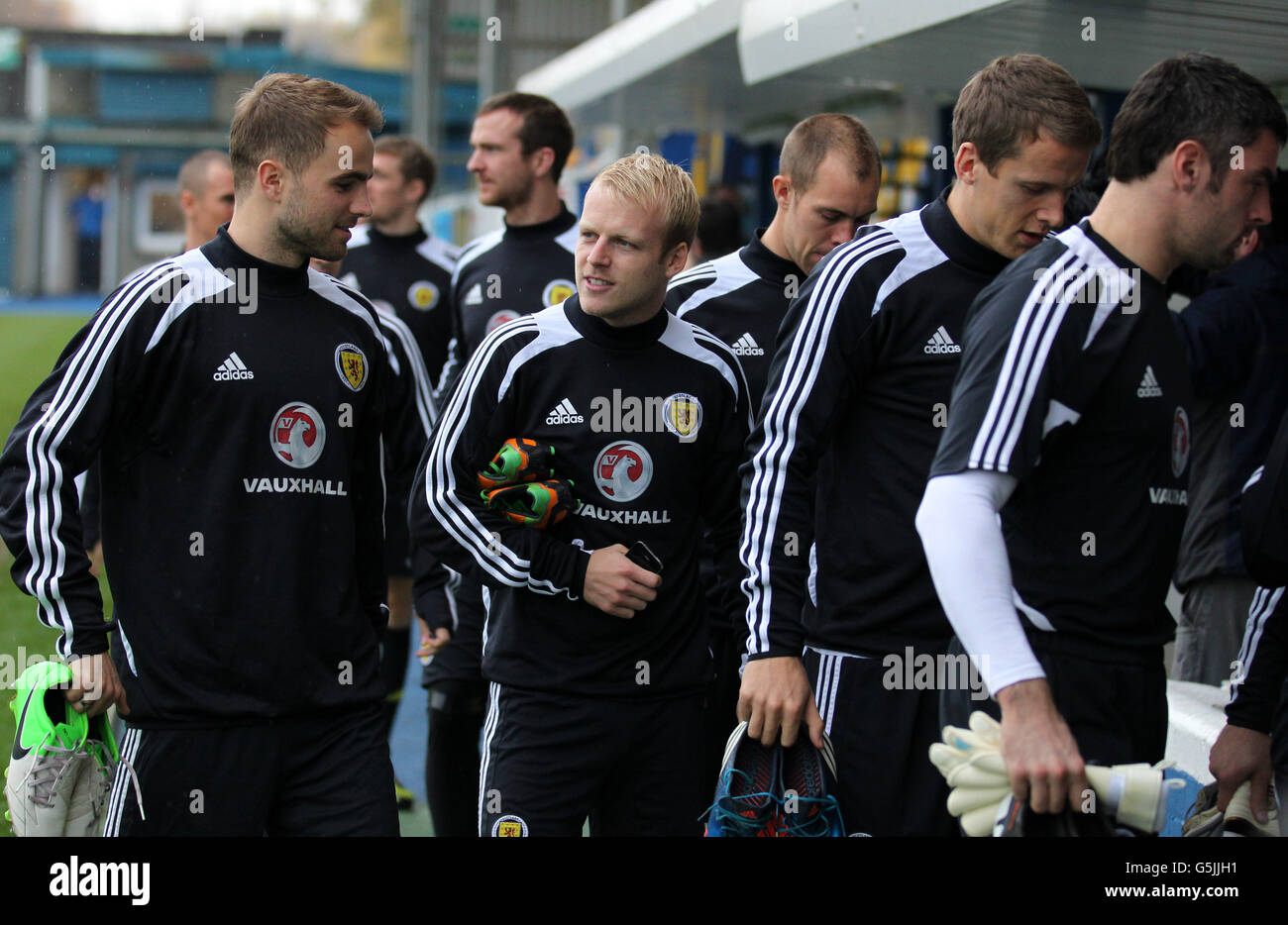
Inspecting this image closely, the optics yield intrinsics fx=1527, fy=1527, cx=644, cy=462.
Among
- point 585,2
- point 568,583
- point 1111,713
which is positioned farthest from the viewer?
point 585,2

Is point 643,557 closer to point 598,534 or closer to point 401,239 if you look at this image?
point 598,534

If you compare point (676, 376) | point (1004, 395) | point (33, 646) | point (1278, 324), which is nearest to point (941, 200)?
point (676, 376)

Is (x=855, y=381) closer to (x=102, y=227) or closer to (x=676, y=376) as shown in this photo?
(x=676, y=376)

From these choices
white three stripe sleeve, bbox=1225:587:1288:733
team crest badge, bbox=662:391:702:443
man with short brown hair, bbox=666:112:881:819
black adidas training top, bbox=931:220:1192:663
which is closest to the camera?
black adidas training top, bbox=931:220:1192:663

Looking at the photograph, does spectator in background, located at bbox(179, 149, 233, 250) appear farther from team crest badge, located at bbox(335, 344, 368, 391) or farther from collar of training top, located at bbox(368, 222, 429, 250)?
team crest badge, located at bbox(335, 344, 368, 391)

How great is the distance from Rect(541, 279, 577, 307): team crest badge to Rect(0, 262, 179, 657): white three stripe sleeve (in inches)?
98.4

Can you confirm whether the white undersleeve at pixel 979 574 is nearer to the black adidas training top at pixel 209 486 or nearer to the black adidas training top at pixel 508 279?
the black adidas training top at pixel 209 486

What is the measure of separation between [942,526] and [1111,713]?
1.64 ft

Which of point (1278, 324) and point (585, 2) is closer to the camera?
point (1278, 324)

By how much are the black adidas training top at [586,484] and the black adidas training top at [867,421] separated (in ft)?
1.28

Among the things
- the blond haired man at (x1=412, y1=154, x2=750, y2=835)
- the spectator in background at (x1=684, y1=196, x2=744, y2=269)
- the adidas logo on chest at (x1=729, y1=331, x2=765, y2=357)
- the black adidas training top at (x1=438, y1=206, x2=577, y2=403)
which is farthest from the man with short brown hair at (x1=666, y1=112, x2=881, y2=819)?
the spectator in background at (x1=684, y1=196, x2=744, y2=269)

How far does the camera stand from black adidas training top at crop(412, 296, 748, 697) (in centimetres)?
345

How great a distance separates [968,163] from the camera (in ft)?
10.0

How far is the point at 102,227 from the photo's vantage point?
51.1m
